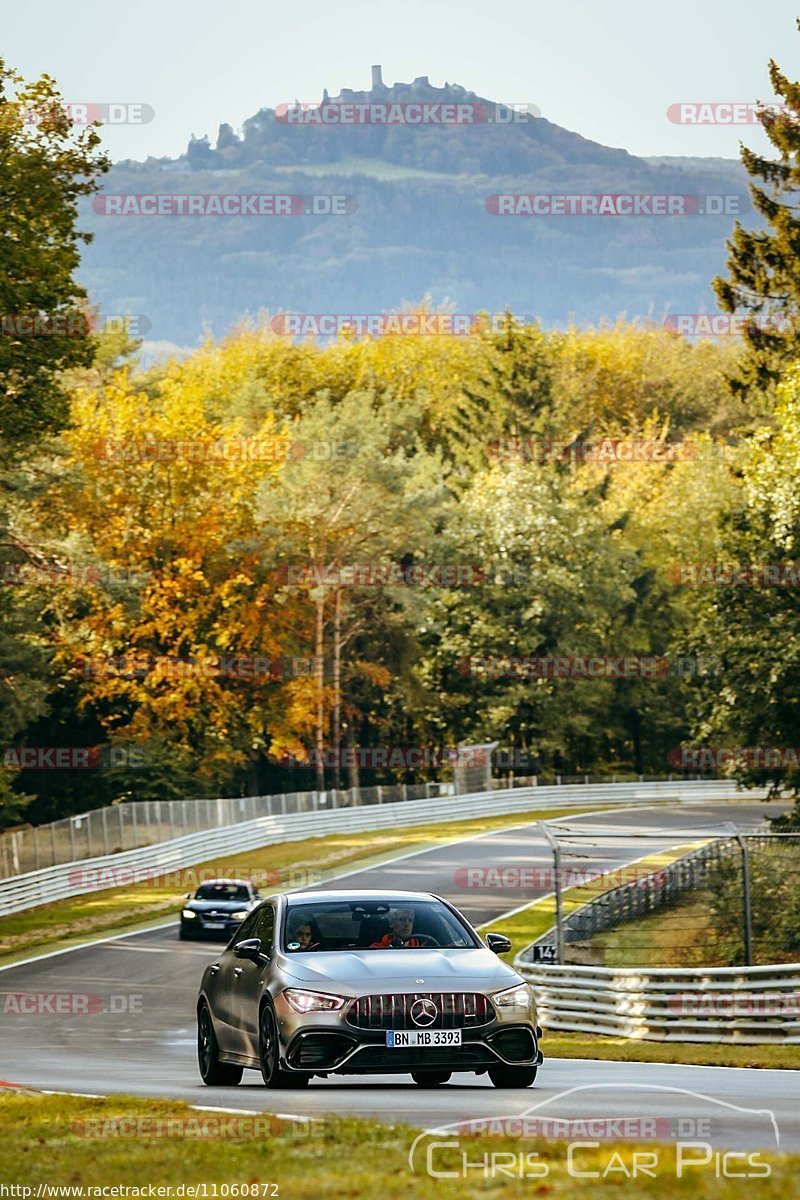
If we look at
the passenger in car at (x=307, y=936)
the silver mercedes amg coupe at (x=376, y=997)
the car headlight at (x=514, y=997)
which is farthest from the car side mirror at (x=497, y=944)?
the passenger in car at (x=307, y=936)

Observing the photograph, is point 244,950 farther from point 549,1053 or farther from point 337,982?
point 549,1053

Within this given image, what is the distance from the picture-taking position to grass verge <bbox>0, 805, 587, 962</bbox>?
41.4 meters

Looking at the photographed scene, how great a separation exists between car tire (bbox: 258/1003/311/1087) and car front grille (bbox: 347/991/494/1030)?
64 cm

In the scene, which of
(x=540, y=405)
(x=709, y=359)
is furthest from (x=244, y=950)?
(x=709, y=359)

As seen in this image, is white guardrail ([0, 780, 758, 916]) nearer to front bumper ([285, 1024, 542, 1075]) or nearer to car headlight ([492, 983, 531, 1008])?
front bumper ([285, 1024, 542, 1075])

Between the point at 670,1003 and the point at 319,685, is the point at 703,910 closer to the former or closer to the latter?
the point at 670,1003

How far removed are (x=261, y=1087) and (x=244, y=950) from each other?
984mm

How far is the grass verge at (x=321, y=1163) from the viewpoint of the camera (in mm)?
7762

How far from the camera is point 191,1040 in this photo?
2356 cm

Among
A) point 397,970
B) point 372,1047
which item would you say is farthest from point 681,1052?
point 372,1047

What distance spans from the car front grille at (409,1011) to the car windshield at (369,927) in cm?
85

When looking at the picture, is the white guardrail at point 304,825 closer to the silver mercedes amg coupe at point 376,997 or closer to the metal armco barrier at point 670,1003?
the metal armco barrier at point 670,1003

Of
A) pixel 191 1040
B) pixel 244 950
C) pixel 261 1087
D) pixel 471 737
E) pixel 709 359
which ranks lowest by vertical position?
pixel 471 737

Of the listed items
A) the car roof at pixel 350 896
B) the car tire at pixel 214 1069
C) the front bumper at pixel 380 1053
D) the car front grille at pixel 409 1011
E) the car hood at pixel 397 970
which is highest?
the car roof at pixel 350 896
